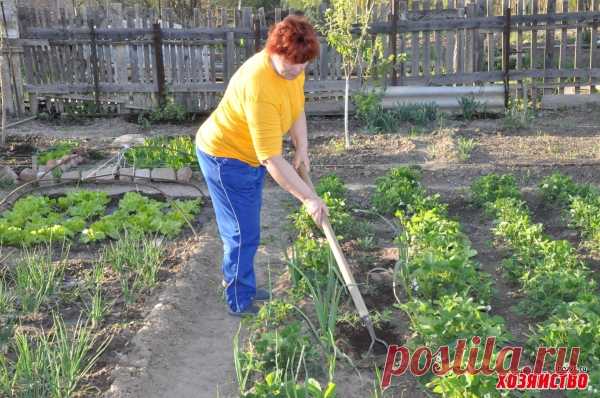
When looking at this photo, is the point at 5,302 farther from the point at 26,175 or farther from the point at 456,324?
the point at 26,175

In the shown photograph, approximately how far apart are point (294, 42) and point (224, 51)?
8360 millimetres

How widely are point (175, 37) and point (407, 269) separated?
8.58 m

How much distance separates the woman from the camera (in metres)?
3.56

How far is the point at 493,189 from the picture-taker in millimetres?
6316

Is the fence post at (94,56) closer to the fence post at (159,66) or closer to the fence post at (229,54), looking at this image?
the fence post at (159,66)

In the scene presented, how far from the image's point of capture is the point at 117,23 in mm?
11961

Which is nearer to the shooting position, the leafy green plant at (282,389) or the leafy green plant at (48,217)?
the leafy green plant at (282,389)

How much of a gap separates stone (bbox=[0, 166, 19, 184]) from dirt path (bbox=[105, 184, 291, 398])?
3229 millimetres

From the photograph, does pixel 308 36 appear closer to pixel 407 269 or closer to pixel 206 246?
pixel 407 269

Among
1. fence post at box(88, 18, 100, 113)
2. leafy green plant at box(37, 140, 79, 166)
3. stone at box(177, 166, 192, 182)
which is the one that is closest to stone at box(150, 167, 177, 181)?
stone at box(177, 166, 192, 182)

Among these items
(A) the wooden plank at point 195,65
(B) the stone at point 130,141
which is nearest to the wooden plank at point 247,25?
(A) the wooden plank at point 195,65

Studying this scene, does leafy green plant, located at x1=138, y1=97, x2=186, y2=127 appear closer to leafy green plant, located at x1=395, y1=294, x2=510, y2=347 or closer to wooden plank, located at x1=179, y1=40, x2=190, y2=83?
wooden plank, located at x1=179, y1=40, x2=190, y2=83

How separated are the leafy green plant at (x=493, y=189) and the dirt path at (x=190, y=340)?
6.49 ft

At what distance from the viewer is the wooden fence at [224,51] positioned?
36.8ft
